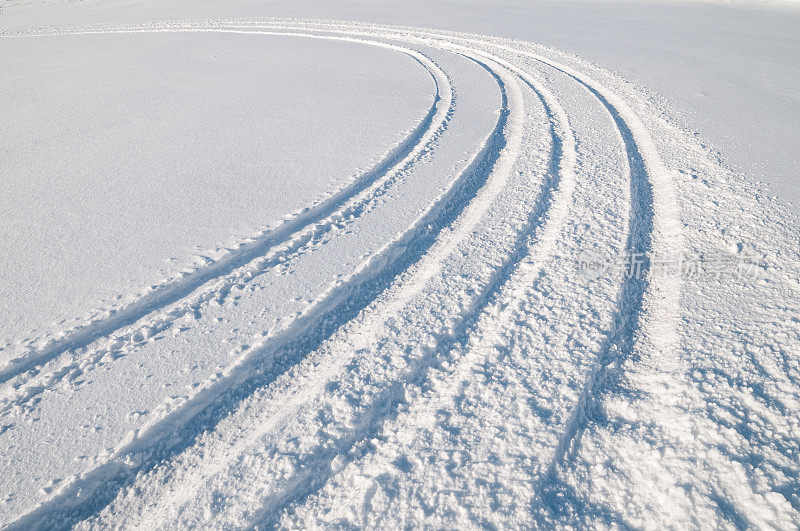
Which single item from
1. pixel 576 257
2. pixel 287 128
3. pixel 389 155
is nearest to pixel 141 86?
pixel 287 128

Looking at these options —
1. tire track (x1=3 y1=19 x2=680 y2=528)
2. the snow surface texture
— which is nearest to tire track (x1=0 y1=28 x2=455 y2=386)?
the snow surface texture

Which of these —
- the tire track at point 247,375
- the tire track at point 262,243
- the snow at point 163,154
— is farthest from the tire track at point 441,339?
the snow at point 163,154

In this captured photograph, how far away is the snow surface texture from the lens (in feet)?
6.04

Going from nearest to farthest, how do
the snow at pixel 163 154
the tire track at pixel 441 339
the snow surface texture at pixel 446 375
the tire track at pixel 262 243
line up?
the snow surface texture at pixel 446 375 → the tire track at pixel 441 339 → the tire track at pixel 262 243 → the snow at pixel 163 154

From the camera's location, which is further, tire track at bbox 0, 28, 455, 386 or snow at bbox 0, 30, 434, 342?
snow at bbox 0, 30, 434, 342

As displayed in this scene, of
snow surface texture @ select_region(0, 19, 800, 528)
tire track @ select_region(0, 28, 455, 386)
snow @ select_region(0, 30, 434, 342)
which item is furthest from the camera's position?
snow @ select_region(0, 30, 434, 342)

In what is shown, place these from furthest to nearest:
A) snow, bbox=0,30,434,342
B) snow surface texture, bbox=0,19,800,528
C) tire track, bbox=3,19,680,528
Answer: snow, bbox=0,30,434,342, tire track, bbox=3,19,680,528, snow surface texture, bbox=0,19,800,528

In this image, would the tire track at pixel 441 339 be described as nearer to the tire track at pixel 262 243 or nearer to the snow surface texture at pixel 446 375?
the snow surface texture at pixel 446 375

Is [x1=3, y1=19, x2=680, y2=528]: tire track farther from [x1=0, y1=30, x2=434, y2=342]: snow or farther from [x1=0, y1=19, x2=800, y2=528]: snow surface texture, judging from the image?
[x1=0, y1=30, x2=434, y2=342]: snow

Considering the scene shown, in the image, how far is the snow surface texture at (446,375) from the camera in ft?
6.04

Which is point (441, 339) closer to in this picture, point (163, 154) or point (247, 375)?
point (247, 375)

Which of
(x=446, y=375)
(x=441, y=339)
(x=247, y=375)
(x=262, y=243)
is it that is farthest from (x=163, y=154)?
(x=446, y=375)

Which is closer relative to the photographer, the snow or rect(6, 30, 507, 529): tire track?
rect(6, 30, 507, 529): tire track

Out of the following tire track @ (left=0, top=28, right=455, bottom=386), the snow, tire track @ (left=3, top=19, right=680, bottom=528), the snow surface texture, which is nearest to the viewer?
the snow surface texture
